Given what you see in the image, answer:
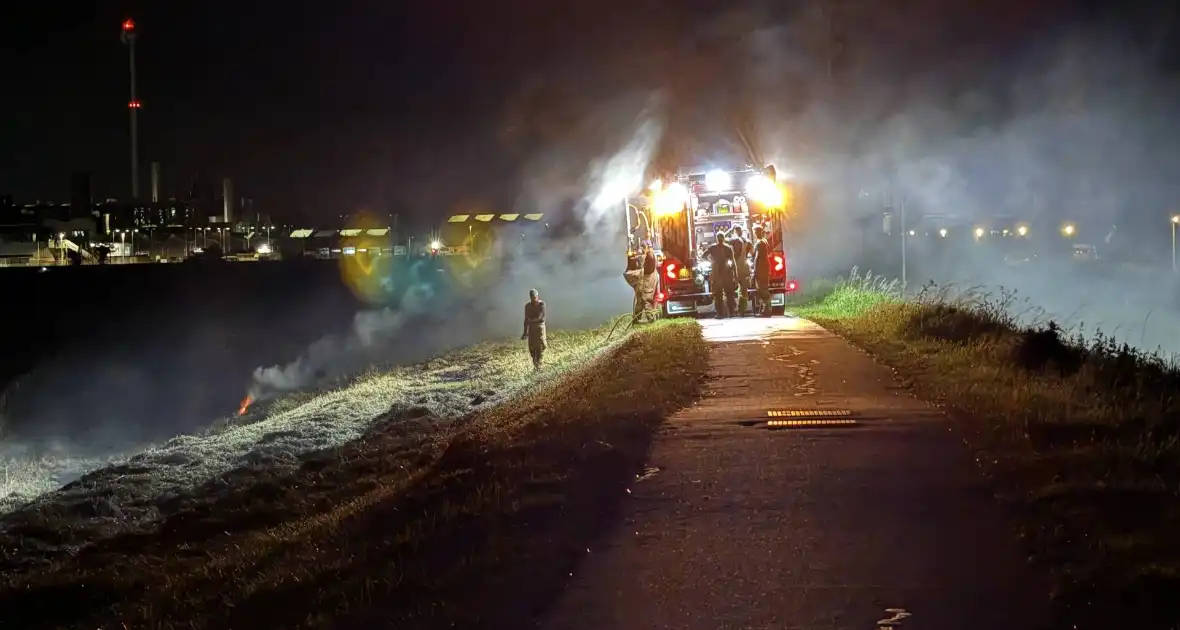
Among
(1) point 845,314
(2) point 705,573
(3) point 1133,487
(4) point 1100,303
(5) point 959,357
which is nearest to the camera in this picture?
(2) point 705,573

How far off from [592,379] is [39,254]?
65872mm

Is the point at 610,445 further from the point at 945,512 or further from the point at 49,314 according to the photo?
the point at 49,314

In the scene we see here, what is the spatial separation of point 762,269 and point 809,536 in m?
12.4

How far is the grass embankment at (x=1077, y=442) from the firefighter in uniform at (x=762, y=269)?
427 centimetres

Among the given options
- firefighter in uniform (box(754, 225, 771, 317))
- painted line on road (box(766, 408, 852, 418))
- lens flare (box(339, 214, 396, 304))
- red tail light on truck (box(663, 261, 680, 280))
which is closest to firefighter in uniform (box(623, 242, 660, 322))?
red tail light on truck (box(663, 261, 680, 280))

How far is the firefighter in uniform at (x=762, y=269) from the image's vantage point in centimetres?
1775

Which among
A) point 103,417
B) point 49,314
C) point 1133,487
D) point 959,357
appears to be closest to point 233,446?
point 959,357

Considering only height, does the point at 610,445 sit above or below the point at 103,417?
above

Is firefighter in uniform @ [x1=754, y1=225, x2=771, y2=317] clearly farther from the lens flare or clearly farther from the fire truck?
the lens flare

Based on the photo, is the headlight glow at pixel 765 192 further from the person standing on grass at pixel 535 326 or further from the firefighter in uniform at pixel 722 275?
the person standing on grass at pixel 535 326

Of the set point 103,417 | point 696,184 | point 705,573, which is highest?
point 696,184

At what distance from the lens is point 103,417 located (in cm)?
2870

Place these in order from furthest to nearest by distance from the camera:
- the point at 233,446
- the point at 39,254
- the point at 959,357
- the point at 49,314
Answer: the point at 39,254, the point at 49,314, the point at 233,446, the point at 959,357

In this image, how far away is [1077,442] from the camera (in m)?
7.02
